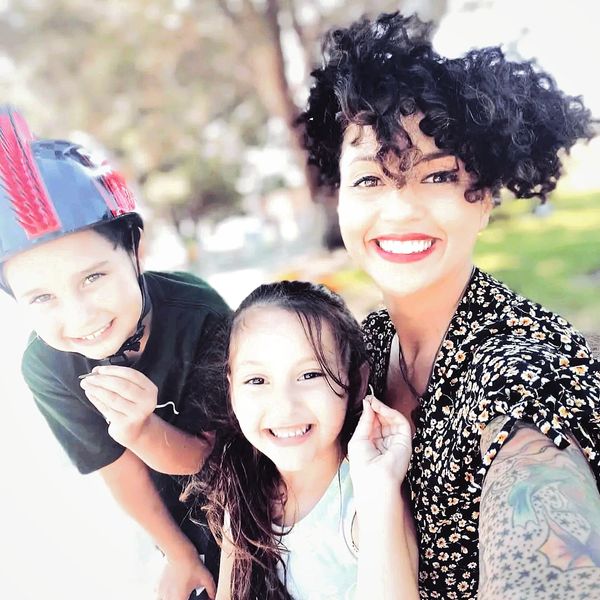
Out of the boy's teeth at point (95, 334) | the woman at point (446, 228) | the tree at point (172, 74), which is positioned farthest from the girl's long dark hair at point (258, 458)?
the tree at point (172, 74)

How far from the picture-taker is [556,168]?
1.14 metres

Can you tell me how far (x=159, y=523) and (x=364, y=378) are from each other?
25.1 inches

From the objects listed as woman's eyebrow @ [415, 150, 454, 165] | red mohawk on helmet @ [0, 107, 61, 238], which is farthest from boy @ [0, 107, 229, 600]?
woman's eyebrow @ [415, 150, 454, 165]

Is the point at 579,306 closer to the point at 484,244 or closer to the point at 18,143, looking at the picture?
the point at 484,244

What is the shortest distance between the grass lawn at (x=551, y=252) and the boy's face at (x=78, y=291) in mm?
918

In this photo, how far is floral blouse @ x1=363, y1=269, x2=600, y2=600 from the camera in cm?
71

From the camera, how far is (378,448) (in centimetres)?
100

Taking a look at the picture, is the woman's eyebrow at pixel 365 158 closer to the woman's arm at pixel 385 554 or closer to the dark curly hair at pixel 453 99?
the dark curly hair at pixel 453 99

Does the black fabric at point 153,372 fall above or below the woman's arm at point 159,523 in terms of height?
above

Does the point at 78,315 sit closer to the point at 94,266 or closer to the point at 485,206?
the point at 94,266

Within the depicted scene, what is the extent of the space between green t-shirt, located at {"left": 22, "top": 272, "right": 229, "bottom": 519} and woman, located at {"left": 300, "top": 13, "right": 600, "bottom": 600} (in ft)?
1.34

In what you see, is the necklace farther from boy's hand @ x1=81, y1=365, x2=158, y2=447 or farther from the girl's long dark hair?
boy's hand @ x1=81, y1=365, x2=158, y2=447

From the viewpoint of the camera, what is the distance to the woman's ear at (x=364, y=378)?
1.10 m

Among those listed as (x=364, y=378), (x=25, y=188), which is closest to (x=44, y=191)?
(x=25, y=188)
